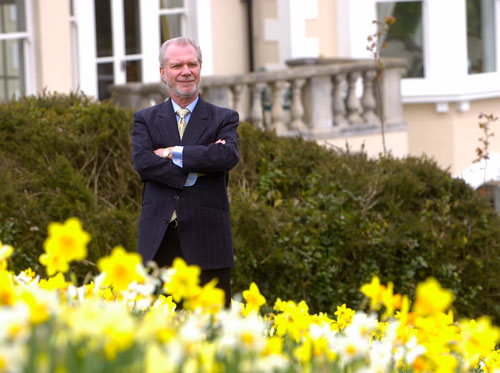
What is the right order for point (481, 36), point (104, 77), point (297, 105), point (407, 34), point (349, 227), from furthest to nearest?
point (481, 36) → point (407, 34) → point (104, 77) → point (297, 105) → point (349, 227)

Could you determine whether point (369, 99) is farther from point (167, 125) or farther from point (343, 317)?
point (343, 317)

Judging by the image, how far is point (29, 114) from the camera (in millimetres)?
7598

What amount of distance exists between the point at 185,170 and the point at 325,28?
9.07 m

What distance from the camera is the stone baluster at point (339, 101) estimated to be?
11680mm

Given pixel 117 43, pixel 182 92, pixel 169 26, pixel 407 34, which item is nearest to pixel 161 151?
pixel 182 92

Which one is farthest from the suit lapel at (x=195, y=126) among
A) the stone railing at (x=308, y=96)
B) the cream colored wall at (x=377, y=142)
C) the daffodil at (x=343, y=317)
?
the cream colored wall at (x=377, y=142)

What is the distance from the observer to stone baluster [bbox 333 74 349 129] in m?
11.7

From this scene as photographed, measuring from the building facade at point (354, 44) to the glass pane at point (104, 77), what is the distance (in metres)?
0.01

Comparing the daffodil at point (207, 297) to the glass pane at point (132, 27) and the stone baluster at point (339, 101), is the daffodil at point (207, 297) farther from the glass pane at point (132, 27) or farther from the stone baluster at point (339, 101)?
the glass pane at point (132, 27)

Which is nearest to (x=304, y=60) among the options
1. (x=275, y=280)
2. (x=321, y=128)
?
(x=321, y=128)

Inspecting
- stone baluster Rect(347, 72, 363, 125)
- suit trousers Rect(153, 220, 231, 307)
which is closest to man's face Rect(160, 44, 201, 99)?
suit trousers Rect(153, 220, 231, 307)

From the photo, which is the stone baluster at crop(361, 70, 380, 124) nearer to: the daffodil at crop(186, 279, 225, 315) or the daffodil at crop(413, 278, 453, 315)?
the daffodil at crop(186, 279, 225, 315)

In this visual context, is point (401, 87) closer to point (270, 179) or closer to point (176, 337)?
point (270, 179)

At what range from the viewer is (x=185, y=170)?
457cm
